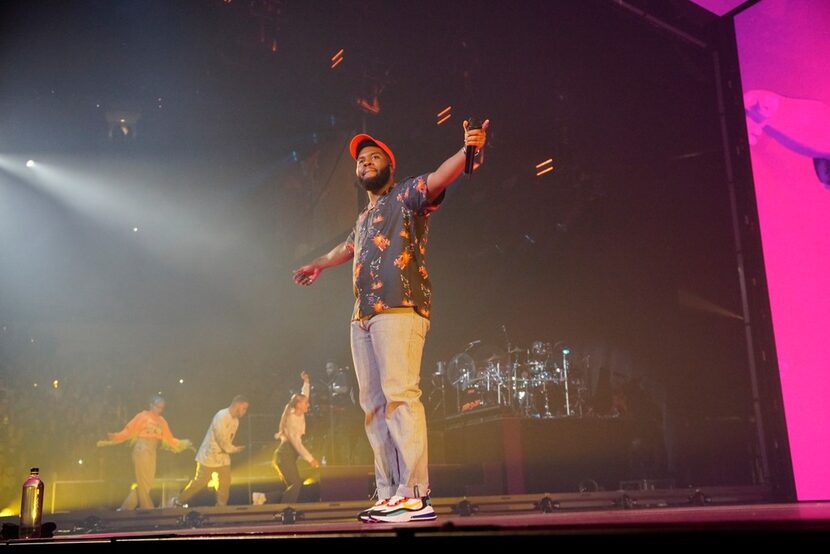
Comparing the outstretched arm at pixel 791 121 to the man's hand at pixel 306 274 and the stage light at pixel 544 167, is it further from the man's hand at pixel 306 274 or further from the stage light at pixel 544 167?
the man's hand at pixel 306 274

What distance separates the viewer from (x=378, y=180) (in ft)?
10.6

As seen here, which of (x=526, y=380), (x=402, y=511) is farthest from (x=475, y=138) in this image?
(x=526, y=380)

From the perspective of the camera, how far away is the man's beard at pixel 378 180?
3.22m

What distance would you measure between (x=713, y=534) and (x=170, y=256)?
977cm

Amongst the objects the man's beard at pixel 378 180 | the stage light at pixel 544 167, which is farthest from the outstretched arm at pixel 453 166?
the stage light at pixel 544 167

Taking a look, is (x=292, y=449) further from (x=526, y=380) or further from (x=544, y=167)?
(x=544, y=167)

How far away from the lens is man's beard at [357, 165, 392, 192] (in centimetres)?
322

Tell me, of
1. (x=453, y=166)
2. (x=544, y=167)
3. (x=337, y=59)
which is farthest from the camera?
(x=544, y=167)

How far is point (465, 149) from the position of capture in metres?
2.66

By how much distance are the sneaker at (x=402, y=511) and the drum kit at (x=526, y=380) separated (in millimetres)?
6086

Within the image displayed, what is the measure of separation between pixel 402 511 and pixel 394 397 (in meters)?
0.46

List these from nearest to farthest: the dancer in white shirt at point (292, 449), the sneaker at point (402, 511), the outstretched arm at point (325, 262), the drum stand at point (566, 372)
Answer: the sneaker at point (402, 511)
the outstretched arm at point (325, 262)
the dancer in white shirt at point (292, 449)
the drum stand at point (566, 372)

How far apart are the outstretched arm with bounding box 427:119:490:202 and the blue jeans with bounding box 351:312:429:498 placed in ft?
1.75

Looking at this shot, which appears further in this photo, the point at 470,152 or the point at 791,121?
the point at 791,121
